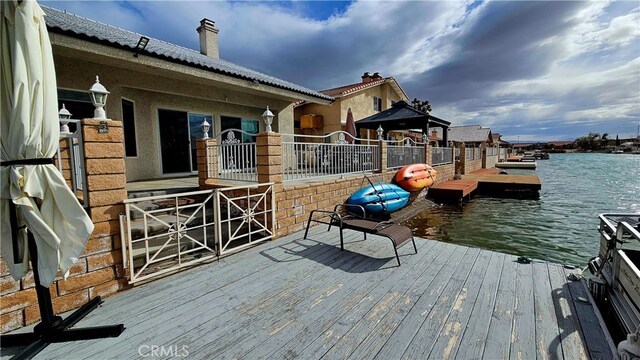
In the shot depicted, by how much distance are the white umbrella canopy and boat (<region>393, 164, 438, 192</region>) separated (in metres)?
7.24

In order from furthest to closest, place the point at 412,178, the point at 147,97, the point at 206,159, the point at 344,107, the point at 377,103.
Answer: the point at 377,103 → the point at 344,107 → the point at 412,178 → the point at 147,97 → the point at 206,159

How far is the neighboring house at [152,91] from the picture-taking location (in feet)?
15.8

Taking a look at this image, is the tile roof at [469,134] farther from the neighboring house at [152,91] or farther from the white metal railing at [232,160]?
the white metal railing at [232,160]

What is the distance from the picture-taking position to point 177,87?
6855 millimetres

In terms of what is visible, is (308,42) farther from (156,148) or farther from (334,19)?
(156,148)

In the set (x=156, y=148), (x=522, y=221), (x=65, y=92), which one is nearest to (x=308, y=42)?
(x=156, y=148)

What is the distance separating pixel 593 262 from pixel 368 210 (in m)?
3.70

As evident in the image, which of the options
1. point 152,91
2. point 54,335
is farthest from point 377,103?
point 54,335

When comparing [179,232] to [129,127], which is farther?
[129,127]

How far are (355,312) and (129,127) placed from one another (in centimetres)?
691

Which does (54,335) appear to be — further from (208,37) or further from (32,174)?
(208,37)

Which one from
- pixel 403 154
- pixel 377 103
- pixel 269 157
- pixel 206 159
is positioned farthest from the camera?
pixel 377 103

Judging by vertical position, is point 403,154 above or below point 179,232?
above

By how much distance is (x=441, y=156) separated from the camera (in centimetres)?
1225
